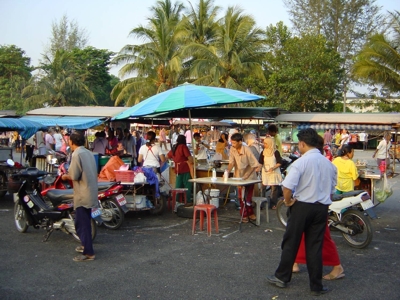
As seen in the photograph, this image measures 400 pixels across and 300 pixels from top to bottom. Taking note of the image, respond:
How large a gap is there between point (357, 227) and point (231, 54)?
793 inches

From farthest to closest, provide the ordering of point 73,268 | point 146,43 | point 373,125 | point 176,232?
1. point 146,43
2. point 373,125
3. point 176,232
4. point 73,268

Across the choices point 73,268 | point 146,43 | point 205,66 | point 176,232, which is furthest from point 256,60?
point 73,268

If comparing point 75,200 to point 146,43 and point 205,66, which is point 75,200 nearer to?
point 205,66

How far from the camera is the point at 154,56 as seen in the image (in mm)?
27828

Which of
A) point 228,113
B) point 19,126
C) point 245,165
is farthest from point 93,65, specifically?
point 245,165

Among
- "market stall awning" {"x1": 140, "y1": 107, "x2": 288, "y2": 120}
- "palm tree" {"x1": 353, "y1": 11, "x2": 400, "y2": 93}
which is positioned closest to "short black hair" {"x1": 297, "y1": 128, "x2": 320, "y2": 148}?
"market stall awning" {"x1": 140, "y1": 107, "x2": 288, "y2": 120}

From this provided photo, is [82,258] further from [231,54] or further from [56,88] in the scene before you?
[56,88]

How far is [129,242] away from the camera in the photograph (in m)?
6.79

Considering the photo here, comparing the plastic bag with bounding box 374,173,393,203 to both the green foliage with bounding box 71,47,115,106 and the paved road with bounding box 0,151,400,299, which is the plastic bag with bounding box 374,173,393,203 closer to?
the paved road with bounding box 0,151,400,299

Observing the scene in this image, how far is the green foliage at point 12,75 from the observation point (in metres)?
37.8

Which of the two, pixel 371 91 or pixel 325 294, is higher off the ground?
pixel 371 91

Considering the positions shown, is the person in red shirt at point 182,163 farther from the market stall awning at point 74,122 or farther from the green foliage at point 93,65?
the green foliage at point 93,65

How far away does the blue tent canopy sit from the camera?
32.4 feet

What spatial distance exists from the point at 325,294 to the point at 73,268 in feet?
9.94
